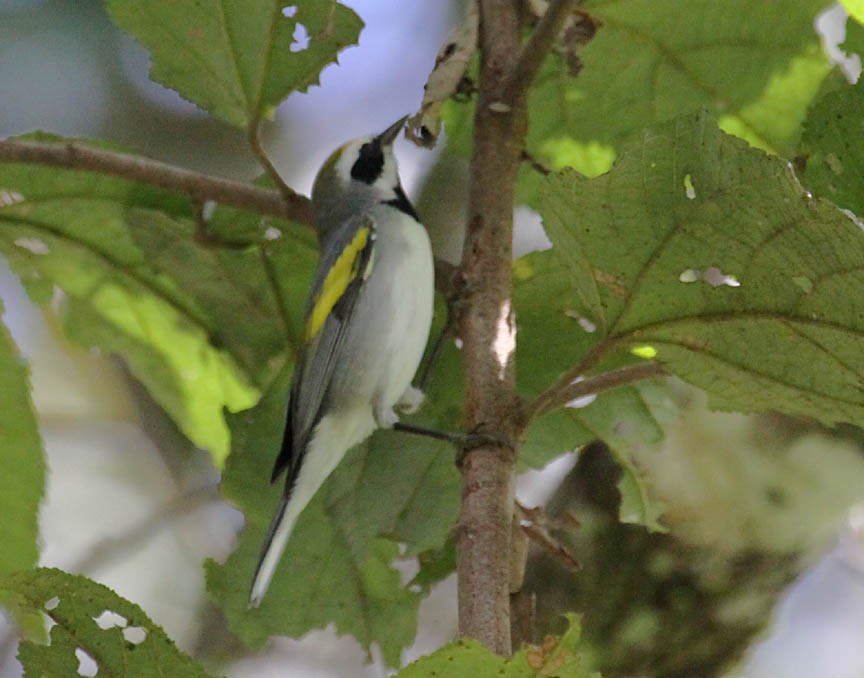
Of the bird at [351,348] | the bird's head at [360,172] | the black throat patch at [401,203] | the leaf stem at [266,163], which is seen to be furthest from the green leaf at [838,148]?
the bird's head at [360,172]

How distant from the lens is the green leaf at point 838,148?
1.54m

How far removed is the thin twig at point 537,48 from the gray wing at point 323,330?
67 cm

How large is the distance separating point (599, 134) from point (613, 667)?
132 centimetres

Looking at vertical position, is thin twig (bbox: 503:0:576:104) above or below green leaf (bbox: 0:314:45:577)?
above

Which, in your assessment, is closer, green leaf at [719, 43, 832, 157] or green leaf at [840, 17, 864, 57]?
green leaf at [840, 17, 864, 57]

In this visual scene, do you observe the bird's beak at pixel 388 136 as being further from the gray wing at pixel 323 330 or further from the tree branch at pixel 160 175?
the tree branch at pixel 160 175

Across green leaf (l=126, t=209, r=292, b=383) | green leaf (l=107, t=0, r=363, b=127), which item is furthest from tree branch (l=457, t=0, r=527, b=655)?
green leaf (l=126, t=209, r=292, b=383)

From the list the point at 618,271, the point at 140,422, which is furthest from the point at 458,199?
the point at 618,271

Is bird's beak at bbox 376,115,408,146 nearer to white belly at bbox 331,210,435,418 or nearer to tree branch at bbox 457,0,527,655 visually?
white belly at bbox 331,210,435,418

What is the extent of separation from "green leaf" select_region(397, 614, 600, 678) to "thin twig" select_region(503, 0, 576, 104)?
2.90 ft

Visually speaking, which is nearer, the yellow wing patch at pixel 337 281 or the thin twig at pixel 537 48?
the thin twig at pixel 537 48

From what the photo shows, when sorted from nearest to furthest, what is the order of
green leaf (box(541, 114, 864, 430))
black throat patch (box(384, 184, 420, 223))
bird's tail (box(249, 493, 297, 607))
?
1. green leaf (box(541, 114, 864, 430))
2. bird's tail (box(249, 493, 297, 607))
3. black throat patch (box(384, 184, 420, 223))

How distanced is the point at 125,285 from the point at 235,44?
0.53m

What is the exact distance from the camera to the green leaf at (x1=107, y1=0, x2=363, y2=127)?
190cm
